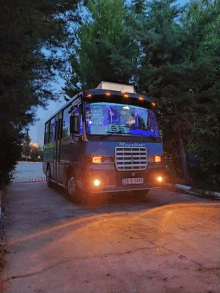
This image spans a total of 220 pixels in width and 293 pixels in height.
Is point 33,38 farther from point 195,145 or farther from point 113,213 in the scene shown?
point 195,145

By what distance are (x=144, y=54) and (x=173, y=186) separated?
5725 mm

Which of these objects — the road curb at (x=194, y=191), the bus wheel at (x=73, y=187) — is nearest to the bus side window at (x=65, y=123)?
the bus wheel at (x=73, y=187)

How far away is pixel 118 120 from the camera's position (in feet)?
23.7

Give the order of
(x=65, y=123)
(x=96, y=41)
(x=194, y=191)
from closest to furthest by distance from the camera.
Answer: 1. (x=65, y=123)
2. (x=194, y=191)
3. (x=96, y=41)

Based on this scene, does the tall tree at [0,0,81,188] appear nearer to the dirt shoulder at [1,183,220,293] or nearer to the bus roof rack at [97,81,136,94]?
the bus roof rack at [97,81,136,94]

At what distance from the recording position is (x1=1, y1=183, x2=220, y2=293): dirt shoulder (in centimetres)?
285

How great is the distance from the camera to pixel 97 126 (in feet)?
22.8

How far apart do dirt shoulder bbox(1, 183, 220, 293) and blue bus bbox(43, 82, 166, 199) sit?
2.65 feet

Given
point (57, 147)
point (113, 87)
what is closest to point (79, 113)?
point (113, 87)

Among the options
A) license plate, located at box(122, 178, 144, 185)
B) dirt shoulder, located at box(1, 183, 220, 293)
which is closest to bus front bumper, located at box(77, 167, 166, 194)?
license plate, located at box(122, 178, 144, 185)

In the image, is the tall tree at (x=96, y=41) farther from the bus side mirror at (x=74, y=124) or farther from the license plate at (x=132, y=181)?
the license plate at (x=132, y=181)

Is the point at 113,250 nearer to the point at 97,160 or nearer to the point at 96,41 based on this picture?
the point at 97,160

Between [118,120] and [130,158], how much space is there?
1.11 m

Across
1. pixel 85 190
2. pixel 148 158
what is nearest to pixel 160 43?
pixel 148 158
